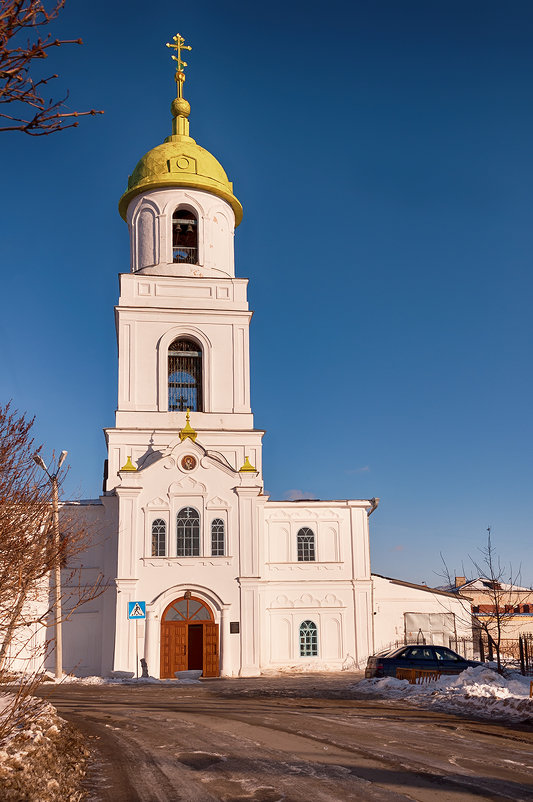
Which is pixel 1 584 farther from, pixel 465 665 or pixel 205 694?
pixel 465 665

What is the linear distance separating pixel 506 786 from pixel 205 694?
1361 cm

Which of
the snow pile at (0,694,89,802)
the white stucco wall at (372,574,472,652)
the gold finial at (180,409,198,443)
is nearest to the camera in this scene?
the snow pile at (0,694,89,802)

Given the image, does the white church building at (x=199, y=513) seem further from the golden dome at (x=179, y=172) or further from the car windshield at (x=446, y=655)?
the car windshield at (x=446, y=655)

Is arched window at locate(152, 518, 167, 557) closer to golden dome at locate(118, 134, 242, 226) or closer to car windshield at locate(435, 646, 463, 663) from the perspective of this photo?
car windshield at locate(435, 646, 463, 663)

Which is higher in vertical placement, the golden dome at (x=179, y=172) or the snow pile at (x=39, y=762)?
the golden dome at (x=179, y=172)

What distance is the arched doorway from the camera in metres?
29.5

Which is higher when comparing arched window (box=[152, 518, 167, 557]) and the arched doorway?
arched window (box=[152, 518, 167, 557])

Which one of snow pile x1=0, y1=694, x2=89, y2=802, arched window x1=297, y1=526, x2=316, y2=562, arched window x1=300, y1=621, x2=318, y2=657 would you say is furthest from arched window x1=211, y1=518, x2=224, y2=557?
snow pile x1=0, y1=694, x2=89, y2=802

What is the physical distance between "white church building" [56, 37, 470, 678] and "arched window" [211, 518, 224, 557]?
0.07m

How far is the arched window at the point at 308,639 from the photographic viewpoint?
32.4 metres

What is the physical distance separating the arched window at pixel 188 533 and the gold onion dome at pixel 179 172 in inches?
562

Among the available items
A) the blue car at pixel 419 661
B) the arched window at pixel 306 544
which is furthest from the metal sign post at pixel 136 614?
the blue car at pixel 419 661

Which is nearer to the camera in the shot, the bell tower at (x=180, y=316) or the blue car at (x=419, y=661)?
the blue car at (x=419, y=661)

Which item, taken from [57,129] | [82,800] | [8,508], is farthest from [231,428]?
[57,129]
